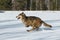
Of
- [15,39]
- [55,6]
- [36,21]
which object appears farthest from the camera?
[55,6]

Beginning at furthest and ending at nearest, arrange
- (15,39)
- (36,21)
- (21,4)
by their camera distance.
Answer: (21,4)
(36,21)
(15,39)

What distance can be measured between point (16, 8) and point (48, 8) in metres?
2.02

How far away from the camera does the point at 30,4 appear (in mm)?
12852

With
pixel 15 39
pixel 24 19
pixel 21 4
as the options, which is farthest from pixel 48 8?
pixel 15 39

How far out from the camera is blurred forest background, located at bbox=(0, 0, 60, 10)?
12.6 m

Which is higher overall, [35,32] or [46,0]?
[46,0]

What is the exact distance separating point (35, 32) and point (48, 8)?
8.43 m

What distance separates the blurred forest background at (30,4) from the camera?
1256cm

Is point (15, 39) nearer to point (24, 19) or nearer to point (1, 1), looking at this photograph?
point (24, 19)

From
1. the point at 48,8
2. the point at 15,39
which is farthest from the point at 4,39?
the point at 48,8

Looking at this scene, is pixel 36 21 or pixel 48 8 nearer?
pixel 36 21

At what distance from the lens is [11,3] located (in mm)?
13039

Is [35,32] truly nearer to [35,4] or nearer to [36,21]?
[36,21]

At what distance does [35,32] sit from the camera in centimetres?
423
